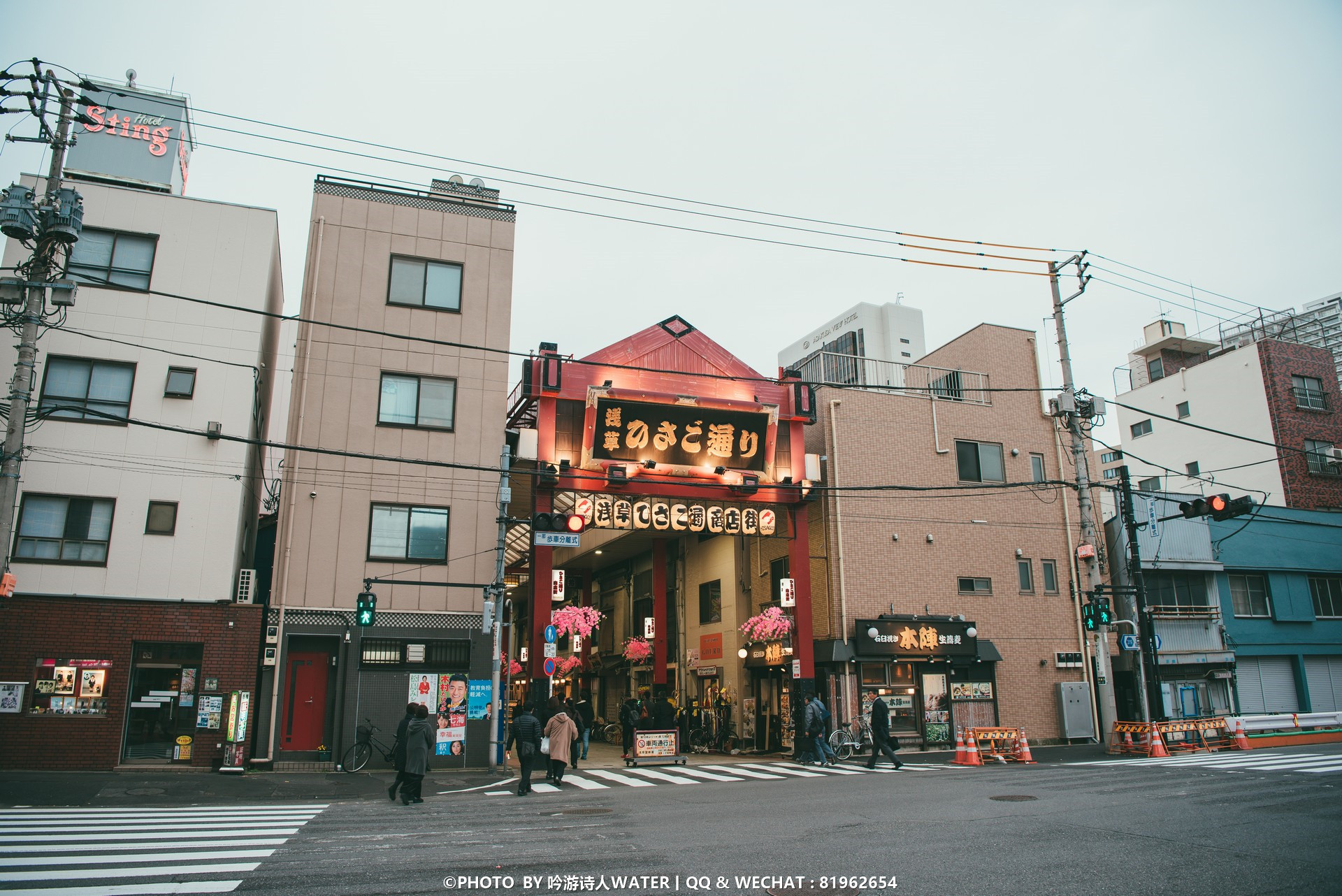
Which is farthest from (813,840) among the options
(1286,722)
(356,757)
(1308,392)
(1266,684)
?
(1308,392)

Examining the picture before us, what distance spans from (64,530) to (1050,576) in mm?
29487

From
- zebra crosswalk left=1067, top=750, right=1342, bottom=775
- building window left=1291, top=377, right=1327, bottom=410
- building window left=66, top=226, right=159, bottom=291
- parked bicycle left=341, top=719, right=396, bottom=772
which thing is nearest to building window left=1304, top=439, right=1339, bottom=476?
building window left=1291, top=377, right=1327, bottom=410

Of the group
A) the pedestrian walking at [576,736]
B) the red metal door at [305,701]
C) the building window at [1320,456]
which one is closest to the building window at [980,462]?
the pedestrian walking at [576,736]

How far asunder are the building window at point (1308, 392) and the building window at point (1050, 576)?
19.0 m

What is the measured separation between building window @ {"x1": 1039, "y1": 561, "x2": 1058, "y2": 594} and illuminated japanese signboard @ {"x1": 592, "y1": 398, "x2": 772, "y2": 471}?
1132 centimetres

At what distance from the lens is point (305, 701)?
73.4 feet

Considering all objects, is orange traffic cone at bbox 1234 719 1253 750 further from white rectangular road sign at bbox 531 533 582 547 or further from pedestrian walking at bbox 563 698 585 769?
white rectangular road sign at bbox 531 533 582 547

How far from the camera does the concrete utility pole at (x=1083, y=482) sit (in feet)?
79.7

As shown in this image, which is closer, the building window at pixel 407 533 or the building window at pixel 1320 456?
the building window at pixel 407 533

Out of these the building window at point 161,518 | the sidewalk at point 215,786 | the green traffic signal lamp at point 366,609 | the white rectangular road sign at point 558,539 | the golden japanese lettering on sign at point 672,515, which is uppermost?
the golden japanese lettering on sign at point 672,515

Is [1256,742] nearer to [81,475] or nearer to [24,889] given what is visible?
[24,889]

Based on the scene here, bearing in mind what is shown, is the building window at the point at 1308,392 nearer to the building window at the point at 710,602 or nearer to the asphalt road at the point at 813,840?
the building window at the point at 710,602

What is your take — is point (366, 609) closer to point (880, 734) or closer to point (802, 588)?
point (802, 588)

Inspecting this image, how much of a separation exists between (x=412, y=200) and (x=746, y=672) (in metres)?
19.2
